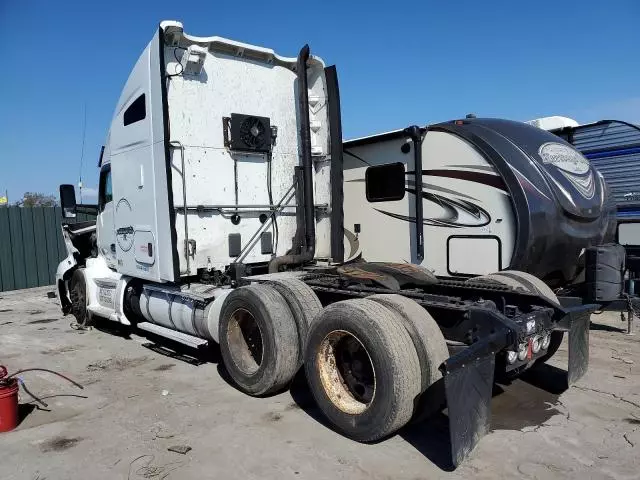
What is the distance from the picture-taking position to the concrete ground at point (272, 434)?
142 inches

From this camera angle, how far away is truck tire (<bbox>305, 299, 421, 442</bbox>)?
3633 millimetres

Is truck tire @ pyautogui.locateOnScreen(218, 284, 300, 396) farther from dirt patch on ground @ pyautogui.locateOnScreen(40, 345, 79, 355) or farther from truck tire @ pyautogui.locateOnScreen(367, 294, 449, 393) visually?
dirt patch on ground @ pyautogui.locateOnScreen(40, 345, 79, 355)

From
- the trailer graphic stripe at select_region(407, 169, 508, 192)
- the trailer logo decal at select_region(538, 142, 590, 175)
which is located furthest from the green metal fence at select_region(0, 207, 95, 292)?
the trailer logo decal at select_region(538, 142, 590, 175)

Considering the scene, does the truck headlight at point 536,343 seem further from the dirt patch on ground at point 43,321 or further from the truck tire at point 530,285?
the dirt patch on ground at point 43,321

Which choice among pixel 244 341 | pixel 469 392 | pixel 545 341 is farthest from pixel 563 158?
pixel 244 341

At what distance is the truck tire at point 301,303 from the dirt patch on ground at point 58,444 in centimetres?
198

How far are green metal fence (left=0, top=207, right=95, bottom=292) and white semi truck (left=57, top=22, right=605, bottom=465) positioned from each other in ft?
23.0

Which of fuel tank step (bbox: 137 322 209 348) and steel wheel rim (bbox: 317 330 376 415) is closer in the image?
steel wheel rim (bbox: 317 330 376 415)

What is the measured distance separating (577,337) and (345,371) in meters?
2.02

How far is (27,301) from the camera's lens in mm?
12195

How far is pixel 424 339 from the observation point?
3.76 m

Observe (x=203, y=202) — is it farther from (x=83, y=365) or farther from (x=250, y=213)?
(x=83, y=365)

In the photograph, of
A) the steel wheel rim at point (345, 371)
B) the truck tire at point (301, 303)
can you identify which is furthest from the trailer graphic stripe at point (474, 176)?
the steel wheel rim at point (345, 371)

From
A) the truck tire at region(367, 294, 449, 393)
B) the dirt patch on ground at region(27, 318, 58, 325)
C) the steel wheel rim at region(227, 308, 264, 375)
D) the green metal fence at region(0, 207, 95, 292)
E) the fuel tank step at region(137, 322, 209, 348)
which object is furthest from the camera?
the green metal fence at region(0, 207, 95, 292)
